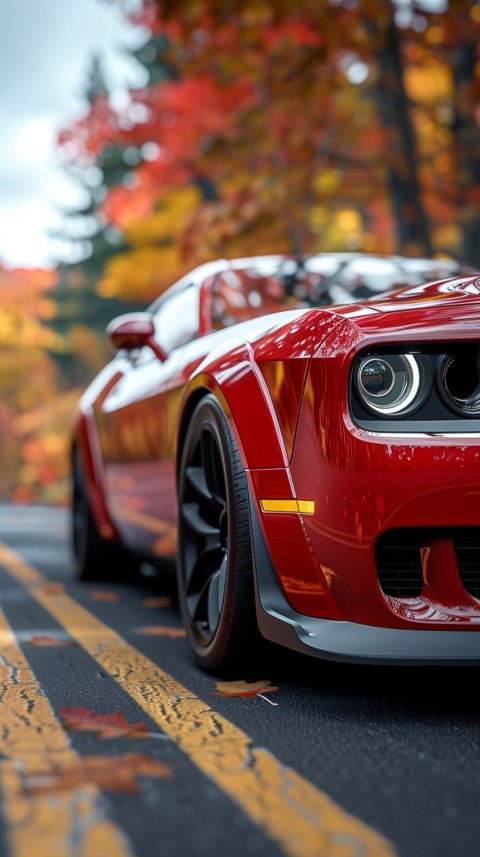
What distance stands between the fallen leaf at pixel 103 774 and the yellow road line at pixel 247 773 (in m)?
0.11

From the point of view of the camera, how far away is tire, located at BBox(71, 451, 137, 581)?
6.21 metres

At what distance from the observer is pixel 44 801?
2172 millimetres

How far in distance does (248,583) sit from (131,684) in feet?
1.57

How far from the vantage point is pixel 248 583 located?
317 cm

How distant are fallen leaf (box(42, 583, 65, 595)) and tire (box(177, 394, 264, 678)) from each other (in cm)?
213

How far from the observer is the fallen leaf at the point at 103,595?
5574mm

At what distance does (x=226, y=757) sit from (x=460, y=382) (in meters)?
1.05

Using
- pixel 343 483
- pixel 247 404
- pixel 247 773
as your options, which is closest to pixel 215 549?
pixel 247 404

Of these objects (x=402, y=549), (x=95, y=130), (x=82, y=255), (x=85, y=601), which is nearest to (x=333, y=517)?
(x=402, y=549)

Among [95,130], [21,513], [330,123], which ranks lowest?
[21,513]

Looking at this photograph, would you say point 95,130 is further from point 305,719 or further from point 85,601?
point 305,719

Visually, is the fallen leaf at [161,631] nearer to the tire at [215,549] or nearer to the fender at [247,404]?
the tire at [215,549]

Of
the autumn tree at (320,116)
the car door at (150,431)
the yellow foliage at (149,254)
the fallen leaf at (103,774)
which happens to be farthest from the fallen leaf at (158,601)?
the yellow foliage at (149,254)

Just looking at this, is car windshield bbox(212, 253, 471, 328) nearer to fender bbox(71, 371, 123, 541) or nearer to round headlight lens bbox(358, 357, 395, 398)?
fender bbox(71, 371, 123, 541)
